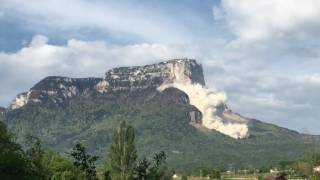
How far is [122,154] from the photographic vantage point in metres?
132

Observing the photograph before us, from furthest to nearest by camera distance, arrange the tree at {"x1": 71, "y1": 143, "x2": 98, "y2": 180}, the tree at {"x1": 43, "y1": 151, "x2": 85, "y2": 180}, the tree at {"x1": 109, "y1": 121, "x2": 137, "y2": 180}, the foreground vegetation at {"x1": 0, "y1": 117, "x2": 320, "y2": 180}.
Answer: the tree at {"x1": 43, "y1": 151, "x2": 85, "y2": 180}, the tree at {"x1": 109, "y1": 121, "x2": 137, "y2": 180}, the tree at {"x1": 71, "y1": 143, "x2": 98, "y2": 180}, the foreground vegetation at {"x1": 0, "y1": 117, "x2": 320, "y2": 180}

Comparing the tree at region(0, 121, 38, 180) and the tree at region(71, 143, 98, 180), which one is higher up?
the tree at region(71, 143, 98, 180)

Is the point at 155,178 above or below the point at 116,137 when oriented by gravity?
below

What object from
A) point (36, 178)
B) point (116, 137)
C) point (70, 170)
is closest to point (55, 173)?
point (70, 170)

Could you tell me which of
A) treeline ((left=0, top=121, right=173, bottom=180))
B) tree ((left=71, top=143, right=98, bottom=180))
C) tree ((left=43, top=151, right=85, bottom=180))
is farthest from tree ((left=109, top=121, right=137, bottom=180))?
tree ((left=71, top=143, right=98, bottom=180))

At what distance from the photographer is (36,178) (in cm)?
7794

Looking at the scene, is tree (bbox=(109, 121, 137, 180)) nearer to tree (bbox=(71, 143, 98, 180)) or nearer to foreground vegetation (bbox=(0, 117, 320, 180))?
foreground vegetation (bbox=(0, 117, 320, 180))

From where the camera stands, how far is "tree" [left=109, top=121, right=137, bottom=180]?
129m

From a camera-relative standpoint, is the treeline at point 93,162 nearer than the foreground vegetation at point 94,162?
Yes

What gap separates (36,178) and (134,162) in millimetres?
54355

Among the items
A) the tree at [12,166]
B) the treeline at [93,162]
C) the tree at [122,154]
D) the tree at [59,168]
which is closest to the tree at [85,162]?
the treeline at [93,162]

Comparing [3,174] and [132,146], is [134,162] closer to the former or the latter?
[132,146]

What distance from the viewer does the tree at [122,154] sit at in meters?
129

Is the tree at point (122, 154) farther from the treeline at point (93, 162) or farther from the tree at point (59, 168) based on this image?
the tree at point (59, 168)
